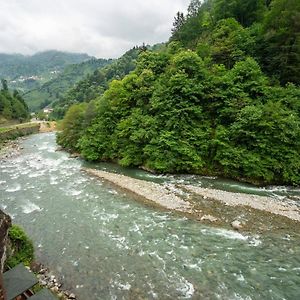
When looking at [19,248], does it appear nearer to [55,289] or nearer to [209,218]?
[55,289]

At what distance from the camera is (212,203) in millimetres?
23016

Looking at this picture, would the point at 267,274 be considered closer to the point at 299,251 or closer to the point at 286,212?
the point at 299,251

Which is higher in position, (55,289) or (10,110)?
(10,110)

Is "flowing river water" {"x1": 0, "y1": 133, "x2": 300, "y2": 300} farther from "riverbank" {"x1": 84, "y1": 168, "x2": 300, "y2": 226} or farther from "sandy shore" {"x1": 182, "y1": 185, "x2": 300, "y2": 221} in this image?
"sandy shore" {"x1": 182, "y1": 185, "x2": 300, "y2": 221}

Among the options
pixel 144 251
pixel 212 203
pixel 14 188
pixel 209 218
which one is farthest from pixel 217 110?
pixel 14 188

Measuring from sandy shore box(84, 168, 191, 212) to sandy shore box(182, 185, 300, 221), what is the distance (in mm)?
2615

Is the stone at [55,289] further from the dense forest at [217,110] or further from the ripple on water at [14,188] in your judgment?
the dense forest at [217,110]

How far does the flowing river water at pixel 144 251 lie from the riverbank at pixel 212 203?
137cm

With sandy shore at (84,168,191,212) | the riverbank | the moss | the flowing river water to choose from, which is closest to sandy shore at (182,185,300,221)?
the riverbank

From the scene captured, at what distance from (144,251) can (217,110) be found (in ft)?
69.8

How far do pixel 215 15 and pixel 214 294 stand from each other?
48.9 m

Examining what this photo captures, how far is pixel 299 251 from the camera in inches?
637

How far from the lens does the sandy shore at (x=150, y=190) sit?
902 inches

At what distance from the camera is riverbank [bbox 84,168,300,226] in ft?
66.9
